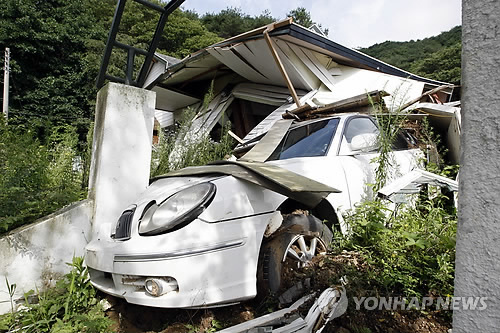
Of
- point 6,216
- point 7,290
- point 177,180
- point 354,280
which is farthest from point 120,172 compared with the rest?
point 354,280

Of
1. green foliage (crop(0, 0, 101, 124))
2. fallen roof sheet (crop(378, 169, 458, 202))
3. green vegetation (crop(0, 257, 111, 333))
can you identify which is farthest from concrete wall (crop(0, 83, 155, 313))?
green foliage (crop(0, 0, 101, 124))

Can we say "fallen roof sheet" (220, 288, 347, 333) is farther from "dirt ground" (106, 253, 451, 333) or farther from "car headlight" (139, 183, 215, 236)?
"car headlight" (139, 183, 215, 236)

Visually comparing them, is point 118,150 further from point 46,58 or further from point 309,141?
point 46,58

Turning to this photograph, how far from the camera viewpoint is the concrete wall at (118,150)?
2.83 meters

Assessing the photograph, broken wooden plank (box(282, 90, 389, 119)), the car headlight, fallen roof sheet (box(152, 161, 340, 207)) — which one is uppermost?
broken wooden plank (box(282, 90, 389, 119))

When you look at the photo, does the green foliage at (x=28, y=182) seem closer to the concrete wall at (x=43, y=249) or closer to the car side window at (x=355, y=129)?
the concrete wall at (x=43, y=249)

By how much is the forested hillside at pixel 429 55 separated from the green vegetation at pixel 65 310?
98.4 feet

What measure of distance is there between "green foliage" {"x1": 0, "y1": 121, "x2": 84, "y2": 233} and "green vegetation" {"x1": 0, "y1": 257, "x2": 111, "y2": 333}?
616mm

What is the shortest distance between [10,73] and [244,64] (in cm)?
1947

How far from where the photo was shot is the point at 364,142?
3.39 m

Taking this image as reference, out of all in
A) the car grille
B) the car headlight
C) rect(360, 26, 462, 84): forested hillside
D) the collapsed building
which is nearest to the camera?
the car headlight

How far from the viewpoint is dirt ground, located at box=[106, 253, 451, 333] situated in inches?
75.9

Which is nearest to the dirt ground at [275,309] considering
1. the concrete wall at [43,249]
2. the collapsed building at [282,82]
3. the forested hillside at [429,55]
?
the concrete wall at [43,249]

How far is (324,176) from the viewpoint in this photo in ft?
9.50
